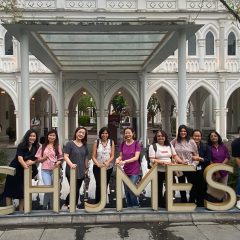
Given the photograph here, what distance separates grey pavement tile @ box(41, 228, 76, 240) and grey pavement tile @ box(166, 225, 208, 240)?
1.58 m

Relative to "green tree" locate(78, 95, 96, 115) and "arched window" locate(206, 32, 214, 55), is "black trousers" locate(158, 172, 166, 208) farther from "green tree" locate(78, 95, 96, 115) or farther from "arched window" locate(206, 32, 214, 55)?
"green tree" locate(78, 95, 96, 115)

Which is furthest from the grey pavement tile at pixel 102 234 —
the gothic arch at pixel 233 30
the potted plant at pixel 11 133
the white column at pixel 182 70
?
the potted plant at pixel 11 133

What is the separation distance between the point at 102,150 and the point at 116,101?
4835 centimetres

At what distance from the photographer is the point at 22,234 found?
6891 millimetres

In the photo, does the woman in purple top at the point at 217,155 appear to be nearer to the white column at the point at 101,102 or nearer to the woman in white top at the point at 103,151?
the woman in white top at the point at 103,151

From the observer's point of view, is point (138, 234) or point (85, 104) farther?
point (85, 104)

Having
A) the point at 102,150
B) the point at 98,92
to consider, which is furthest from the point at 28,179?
the point at 98,92

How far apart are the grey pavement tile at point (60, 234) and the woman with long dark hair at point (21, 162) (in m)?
1.13

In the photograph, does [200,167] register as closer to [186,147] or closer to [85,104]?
[186,147]

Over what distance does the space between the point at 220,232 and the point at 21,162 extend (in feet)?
11.8

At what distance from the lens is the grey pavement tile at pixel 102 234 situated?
6652mm

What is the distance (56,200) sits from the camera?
25.3 feet

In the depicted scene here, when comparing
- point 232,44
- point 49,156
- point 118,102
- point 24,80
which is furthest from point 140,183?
point 118,102

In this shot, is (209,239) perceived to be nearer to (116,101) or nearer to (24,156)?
(24,156)
